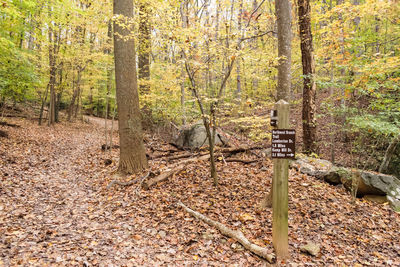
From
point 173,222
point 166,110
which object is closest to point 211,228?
point 173,222

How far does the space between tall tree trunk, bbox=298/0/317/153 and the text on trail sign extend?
4.89 m

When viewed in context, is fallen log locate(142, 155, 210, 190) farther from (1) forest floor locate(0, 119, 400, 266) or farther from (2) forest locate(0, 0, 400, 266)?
(1) forest floor locate(0, 119, 400, 266)

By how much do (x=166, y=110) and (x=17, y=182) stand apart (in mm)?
5937

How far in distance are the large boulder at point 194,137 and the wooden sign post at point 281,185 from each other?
5679 millimetres

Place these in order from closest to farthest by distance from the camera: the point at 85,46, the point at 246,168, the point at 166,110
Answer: the point at 246,168, the point at 166,110, the point at 85,46

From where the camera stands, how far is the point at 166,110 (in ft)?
35.1

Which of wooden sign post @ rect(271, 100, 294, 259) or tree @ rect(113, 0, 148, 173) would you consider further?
tree @ rect(113, 0, 148, 173)

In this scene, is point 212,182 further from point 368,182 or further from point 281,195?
point 368,182

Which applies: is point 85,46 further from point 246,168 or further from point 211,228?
point 211,228

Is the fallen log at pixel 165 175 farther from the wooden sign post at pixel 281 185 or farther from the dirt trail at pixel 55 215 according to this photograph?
the wooden sign post at pixel 281 185

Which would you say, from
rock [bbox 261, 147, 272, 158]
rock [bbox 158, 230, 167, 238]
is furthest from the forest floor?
rock [bbox 261, 147, 272, 158]

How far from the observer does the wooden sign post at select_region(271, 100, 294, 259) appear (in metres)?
3.62

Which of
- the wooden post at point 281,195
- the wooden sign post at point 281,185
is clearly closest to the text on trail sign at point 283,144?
the wooden sign post at point 281,185

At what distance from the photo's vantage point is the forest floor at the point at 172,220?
151 inches
